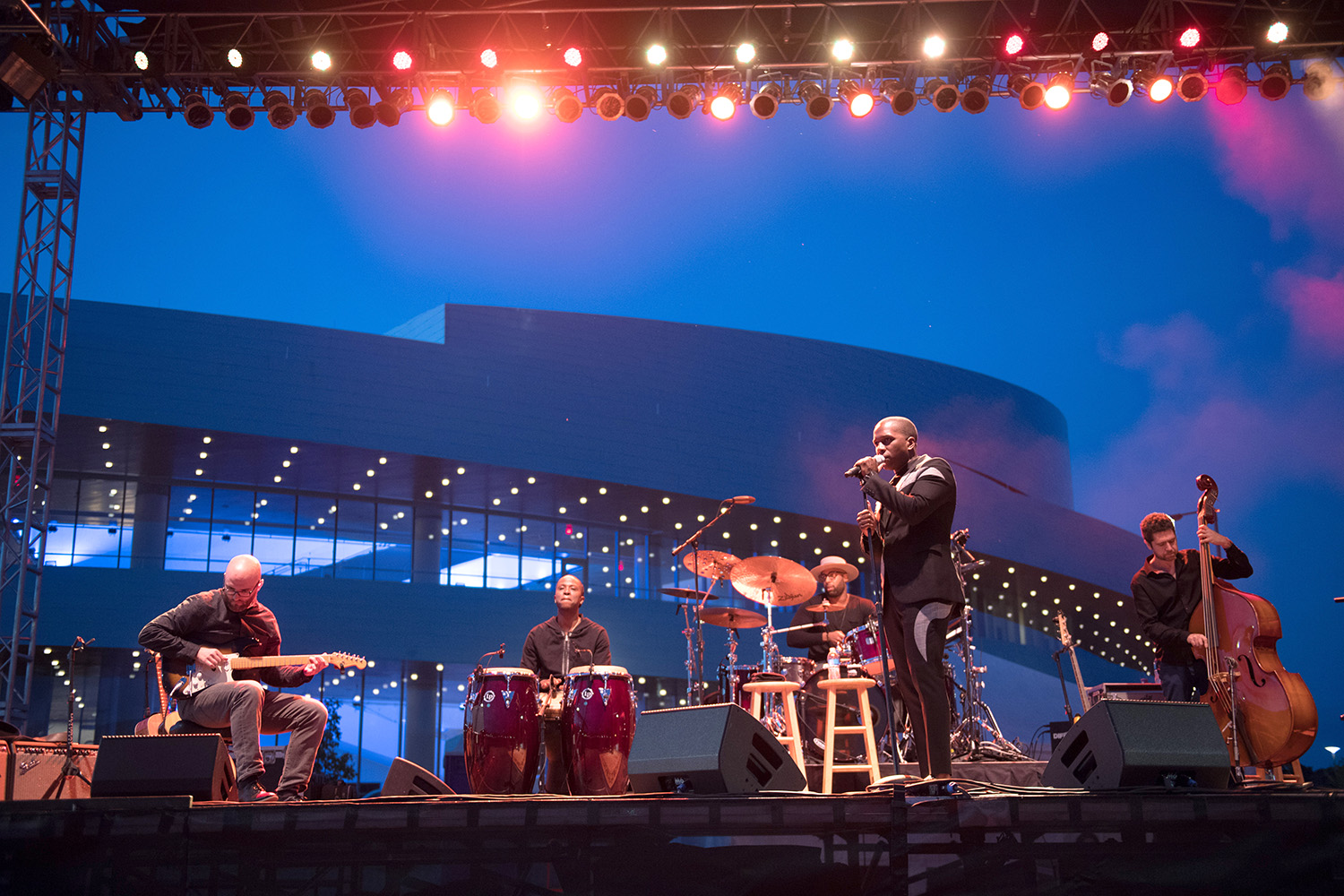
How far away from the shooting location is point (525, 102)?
8.50 m

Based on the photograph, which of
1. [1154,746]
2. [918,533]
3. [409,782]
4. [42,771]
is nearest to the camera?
[1154,746]

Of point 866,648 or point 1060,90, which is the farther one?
point 1060,90

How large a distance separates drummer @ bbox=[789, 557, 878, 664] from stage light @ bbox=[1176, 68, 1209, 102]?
4.92 metres

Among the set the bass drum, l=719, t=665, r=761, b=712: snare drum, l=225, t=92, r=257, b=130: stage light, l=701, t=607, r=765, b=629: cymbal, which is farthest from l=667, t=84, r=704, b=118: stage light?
the bass drum

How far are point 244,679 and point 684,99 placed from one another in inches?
234

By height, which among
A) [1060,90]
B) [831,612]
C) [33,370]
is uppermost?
[1060,90]

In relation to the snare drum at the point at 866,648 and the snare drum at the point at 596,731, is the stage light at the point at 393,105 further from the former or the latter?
the snare drum at the point at 866,648

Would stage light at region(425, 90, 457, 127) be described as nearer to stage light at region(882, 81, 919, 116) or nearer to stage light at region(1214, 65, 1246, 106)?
stage light at region(882, 81, 919, 116)

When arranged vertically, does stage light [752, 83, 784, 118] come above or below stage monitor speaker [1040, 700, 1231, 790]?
above

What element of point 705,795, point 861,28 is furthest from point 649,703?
point 705,795

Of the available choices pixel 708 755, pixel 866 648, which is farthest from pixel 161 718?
pixel 866 648

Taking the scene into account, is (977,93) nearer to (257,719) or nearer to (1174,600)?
(1174,600)

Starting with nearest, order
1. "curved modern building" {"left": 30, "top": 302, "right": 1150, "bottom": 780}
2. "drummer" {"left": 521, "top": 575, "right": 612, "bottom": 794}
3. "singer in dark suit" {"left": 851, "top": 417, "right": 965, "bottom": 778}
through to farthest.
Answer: "singer in dark suit" {"left": 851, "top": 417, "right": 965, "bottom": 778} < "drummer" {"left": 521, "top": 575, "right": 612, "bottom": 794} < "curved modern building" {"left": 30, "top": 302, "right": 1150, "bottom": 780}

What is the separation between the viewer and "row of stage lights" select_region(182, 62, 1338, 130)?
8.29 meters
